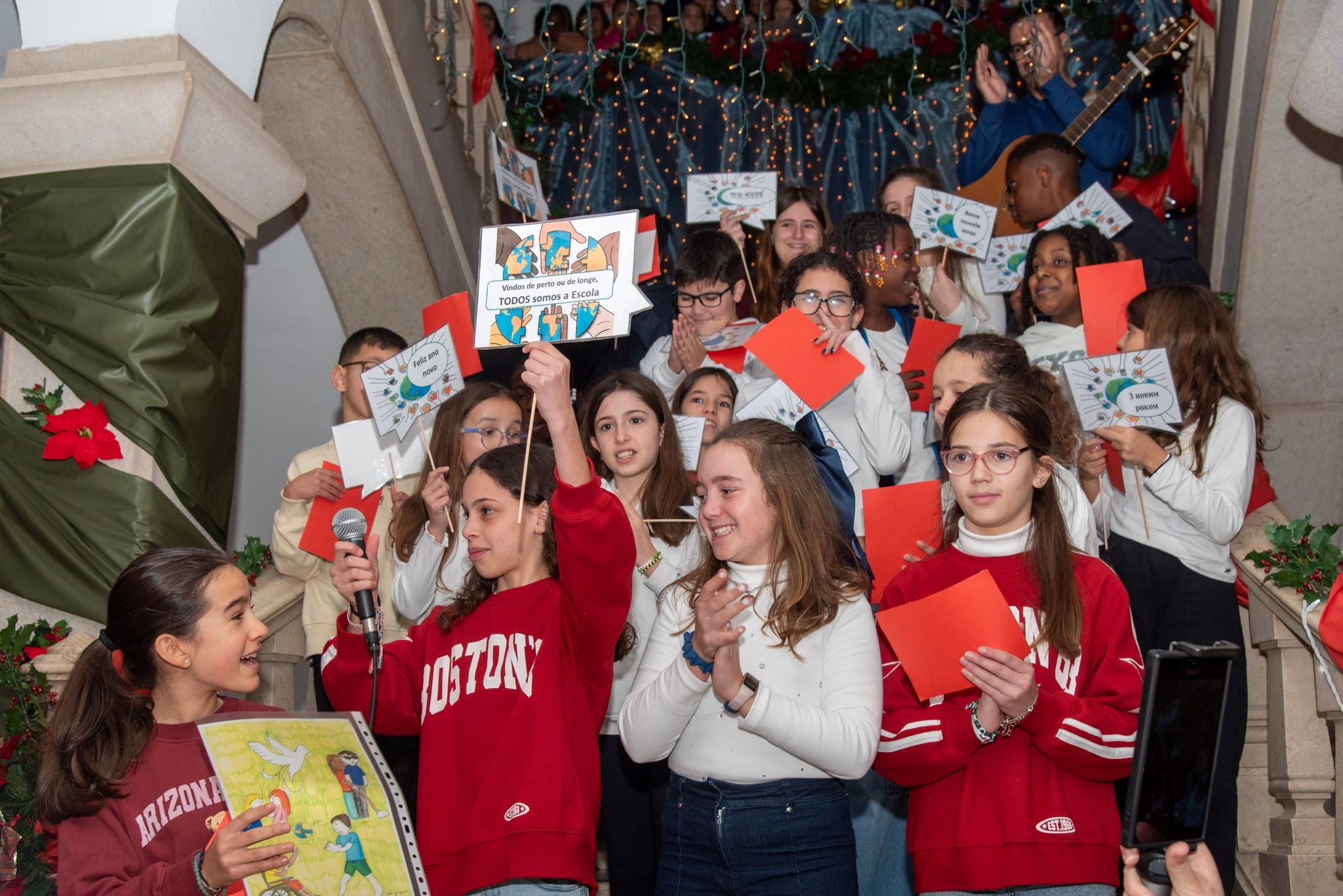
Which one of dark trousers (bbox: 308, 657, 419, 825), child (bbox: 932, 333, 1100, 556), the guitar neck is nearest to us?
child (bbox: 932, 333, 1100, 556)

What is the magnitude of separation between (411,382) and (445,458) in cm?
26

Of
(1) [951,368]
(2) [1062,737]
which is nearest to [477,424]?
(1) [951,368]

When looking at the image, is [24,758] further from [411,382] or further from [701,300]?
[701,300]

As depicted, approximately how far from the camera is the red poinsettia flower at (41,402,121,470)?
355cm

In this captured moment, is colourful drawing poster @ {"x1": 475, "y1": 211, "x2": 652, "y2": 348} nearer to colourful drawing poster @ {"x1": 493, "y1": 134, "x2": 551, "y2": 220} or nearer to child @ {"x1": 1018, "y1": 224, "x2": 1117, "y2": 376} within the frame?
child @ {"x1": 1018, "y1": 224, "x2": 1117, "y2": 376}

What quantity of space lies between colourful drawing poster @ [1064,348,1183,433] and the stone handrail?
2.25ft

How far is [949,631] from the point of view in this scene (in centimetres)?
235

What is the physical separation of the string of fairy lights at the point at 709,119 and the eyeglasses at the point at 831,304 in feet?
13.4

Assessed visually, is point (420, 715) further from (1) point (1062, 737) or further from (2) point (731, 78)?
(2) point (731, 78)

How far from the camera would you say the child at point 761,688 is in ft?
7.58

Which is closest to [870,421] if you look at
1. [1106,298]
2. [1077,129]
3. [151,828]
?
[1106,298]

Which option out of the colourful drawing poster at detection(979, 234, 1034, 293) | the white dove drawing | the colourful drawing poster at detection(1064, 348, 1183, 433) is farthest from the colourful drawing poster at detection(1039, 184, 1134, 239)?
the white dove drawing

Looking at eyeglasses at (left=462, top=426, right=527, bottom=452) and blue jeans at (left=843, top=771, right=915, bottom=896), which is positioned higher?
eyeglasses at (left=462, top=426, right=527, bottom=452)

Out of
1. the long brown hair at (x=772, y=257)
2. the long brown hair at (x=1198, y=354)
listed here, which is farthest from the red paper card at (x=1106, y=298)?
the long brown hair at (x=772, y=257)
